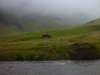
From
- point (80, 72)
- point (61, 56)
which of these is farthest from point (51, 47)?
point (80, 72)

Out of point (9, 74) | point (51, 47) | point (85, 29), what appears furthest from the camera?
point (85, 29)

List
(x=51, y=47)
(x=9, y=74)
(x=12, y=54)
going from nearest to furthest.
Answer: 1. (x=9, y=74)
2. (x=12, y=54)
3. (x=51, y=47)

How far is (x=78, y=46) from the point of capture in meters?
77.2

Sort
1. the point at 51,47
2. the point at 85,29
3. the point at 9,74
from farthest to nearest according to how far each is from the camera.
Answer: the point at 85,29
the point at 51,47
the point at 9,74

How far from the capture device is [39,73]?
163 feet

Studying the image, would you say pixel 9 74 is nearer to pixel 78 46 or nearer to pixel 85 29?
pixel 78 46

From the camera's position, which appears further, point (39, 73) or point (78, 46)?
point (78, 46)

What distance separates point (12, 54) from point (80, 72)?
3072 cm

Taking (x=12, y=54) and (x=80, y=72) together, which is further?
(x=12, y=54)

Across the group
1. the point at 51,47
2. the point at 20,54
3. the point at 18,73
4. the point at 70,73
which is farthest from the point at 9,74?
the point at 51,47

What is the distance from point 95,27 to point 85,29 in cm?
1109

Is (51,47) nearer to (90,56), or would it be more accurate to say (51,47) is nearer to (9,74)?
(90,56)

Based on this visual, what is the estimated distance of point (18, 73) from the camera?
49375 mm

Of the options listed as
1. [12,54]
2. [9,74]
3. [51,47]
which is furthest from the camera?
[51,47]
